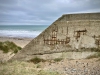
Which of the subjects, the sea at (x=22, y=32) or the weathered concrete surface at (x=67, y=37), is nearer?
the weathered concrete surface at (x=67, y=37)

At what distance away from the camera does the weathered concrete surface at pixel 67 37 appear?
6534mm

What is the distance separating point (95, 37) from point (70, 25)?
111cm

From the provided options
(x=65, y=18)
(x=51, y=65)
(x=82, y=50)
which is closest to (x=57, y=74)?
(x=51, y=65)

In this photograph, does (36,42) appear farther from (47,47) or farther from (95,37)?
(95,37)

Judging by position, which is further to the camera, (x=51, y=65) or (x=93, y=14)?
(x=93, y=14)

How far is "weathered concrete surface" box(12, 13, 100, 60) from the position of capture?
6.53 meters

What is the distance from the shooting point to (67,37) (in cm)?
672

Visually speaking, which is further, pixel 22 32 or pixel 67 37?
pixel 22 32

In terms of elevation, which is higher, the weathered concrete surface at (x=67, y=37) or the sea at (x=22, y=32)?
the sea at (x=22, y=32)

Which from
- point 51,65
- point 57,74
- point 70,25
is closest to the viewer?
point 57,74

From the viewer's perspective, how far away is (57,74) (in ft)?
15.9

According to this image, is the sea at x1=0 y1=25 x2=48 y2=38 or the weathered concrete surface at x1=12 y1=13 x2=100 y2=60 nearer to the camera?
the weathered concrete surface at x1=12 y1=13 x2=100 y2=60

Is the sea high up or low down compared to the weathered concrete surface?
up

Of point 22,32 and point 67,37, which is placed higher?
point 22,32
